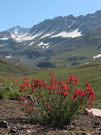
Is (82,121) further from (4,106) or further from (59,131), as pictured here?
(4,106)

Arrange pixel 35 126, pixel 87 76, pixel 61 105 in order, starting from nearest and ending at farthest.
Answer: pixel 35 126
pixel 61 105
pixel 87 76

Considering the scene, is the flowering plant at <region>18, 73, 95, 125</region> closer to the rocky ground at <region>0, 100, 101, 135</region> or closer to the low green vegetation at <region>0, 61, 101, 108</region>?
the rocky ground at <region>0, 100, 101, 135</region>

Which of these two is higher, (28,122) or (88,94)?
(88,94)

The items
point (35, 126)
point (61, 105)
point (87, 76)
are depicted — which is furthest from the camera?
point (87, 76)

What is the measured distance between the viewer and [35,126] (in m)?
7.88

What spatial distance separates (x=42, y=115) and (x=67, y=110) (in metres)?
0.93

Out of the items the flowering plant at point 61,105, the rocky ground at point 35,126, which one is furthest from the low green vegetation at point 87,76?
the flowering plant at point 61,105

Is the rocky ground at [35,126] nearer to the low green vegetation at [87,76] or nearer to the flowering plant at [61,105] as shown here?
the flowering plant at [61,105]

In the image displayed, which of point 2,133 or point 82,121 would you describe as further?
point 82,121

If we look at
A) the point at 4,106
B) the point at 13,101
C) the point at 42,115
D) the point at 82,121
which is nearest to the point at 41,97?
the point at 42,115

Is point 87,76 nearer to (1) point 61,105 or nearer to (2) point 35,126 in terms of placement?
(1) point 61,105

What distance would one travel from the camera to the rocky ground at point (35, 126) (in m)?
7.22

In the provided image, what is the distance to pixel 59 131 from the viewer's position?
751 centimetres

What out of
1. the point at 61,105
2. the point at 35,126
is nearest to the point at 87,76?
the point at 61,105
